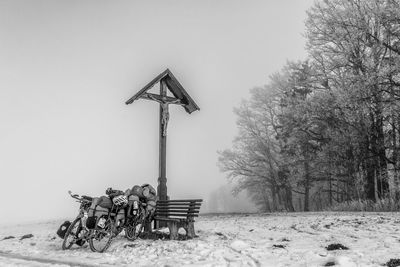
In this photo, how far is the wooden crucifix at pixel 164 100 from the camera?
11566 mm

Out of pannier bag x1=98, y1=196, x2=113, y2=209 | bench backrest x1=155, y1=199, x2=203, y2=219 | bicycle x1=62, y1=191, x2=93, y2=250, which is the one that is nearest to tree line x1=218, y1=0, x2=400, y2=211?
bench backrest x1=155, y1=199, x2=203, y2=219

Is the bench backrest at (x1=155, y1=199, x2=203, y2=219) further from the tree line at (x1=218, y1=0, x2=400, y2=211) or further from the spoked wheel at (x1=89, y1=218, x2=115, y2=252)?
the tree line at (x1=218, y1=0, x2=400, y2=211)

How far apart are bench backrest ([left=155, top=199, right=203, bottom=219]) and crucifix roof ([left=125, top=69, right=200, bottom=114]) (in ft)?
10.7

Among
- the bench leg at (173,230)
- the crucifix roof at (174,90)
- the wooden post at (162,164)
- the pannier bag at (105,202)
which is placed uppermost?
the crucifix roof at (174,90)

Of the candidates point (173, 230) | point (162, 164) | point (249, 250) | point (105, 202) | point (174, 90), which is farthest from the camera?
point (174, 90)

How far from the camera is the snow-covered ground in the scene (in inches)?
252

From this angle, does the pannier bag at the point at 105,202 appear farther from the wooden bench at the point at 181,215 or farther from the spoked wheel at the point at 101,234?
the wooden bench at the point at 181,215

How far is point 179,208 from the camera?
9.70 meters

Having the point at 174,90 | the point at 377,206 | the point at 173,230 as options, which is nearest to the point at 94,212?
the point at 173,230

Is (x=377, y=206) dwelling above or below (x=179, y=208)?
below

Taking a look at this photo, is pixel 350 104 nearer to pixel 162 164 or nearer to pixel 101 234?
pixel 162 164

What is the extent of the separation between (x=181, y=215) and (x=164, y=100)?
4.16m

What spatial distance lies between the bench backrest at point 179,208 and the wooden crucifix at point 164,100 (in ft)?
3.40

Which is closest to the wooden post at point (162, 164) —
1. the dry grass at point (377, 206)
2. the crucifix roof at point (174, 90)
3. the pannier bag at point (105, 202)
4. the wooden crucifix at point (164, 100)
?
the wooden crucifix at point (164, 100)
